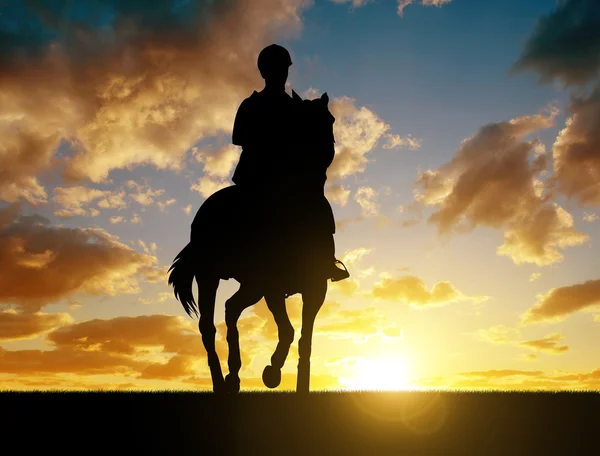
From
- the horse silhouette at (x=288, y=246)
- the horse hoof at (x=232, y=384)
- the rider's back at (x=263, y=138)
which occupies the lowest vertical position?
the horse hoof at (x=232, y=384)

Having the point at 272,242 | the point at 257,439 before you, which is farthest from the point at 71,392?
the point at 257,439

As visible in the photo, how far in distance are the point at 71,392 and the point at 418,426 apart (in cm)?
616

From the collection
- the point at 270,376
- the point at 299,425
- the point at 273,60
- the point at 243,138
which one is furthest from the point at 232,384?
the point at 273,60

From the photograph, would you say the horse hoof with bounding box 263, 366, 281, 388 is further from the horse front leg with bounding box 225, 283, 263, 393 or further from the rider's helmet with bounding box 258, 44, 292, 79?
the rider's helmet with bounding box 258, 44, 292, 79

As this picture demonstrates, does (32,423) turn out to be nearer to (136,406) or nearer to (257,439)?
(136,406)

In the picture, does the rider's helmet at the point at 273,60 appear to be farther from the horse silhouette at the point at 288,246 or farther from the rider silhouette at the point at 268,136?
the horse silhouette at the point at 288,246

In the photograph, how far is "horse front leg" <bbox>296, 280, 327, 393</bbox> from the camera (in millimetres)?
9352

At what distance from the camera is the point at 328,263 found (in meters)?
9.49

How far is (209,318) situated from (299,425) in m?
3.88

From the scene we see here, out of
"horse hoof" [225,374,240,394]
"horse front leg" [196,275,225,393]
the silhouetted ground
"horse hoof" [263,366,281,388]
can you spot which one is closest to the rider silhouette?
"horse hoof" [263,366,281,388]

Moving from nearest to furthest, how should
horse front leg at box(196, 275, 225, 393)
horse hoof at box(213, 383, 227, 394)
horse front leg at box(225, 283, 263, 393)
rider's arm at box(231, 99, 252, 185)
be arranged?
rider's arm at box(231, 99, 252, 185) → horse front leg at box(225, 283, 263, 393) → horse hoof at box(213, 383, 227, 394) → horse front leg at box(196, 275, 225, 393)

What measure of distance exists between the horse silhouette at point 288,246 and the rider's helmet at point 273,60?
0.65 meters

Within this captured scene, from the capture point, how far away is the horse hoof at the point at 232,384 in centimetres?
966

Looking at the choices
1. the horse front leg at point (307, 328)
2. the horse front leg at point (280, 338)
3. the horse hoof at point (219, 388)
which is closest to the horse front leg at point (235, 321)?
the horse front leg at point (280, 338)
